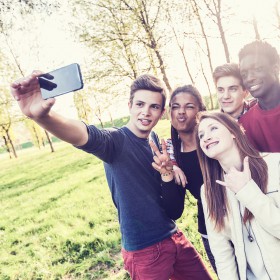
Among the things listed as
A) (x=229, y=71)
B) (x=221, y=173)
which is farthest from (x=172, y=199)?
(x=229, y=71)

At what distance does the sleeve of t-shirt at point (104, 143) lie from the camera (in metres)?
1.96

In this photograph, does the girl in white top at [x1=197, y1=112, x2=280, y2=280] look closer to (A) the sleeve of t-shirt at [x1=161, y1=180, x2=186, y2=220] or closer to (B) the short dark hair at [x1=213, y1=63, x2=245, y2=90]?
(A) the sleeve of t-shirt at [x1=161, y1=180, x2=186, y2=220]

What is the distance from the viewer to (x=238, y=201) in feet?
6.95

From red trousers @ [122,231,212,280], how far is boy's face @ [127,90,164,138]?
0.93 metres

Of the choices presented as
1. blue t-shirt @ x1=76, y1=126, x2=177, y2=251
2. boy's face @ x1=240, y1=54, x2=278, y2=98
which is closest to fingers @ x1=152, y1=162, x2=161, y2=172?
blue t-shirt @ x1=76, y1=126, x2=177, y2=251

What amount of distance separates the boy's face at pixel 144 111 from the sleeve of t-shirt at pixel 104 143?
0.19m

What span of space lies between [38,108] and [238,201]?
1.51 meters

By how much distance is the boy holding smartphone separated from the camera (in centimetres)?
224

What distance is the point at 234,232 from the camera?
2061mm

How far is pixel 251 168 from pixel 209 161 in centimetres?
35

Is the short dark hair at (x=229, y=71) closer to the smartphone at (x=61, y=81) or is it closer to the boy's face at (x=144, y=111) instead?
the boy's face at (x=144, y=111)

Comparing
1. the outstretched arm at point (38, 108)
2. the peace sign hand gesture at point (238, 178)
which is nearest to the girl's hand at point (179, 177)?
the peace sign hand gesture at point (238, 178)

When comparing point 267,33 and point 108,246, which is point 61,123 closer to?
point 108,246

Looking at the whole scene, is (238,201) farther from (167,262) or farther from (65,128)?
(65,128)
